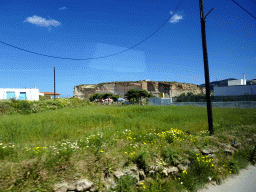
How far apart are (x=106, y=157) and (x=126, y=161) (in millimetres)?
468

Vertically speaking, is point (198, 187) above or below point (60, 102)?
below

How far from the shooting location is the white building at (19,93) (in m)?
37.2

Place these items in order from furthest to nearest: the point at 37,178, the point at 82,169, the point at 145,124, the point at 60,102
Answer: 1. the point at 60,102
2. the point at 145,124
3. the point at 82,169
4. the point at 37,178

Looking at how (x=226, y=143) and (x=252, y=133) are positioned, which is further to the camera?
(x=252, y=133)

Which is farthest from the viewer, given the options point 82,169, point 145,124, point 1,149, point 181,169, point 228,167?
point 145,124

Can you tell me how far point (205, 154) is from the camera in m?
4.39

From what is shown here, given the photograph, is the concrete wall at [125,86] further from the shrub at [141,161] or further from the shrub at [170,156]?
the shrub at [141,161]

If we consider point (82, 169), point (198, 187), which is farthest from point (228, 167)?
point (82, 169)

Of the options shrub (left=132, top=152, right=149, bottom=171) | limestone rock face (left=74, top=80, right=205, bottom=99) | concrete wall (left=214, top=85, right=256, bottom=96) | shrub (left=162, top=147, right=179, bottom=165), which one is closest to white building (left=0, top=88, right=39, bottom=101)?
limestone rock face (left=74, top=80, right=205, bottom=99)

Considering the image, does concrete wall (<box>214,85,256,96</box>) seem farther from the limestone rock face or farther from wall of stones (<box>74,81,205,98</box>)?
the limestone rock face

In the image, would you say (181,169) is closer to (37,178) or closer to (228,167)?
(228,167)

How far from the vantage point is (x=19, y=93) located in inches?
1576

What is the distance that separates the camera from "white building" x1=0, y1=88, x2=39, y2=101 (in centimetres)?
3722

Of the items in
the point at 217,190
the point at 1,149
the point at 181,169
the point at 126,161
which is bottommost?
the point at 217,190
